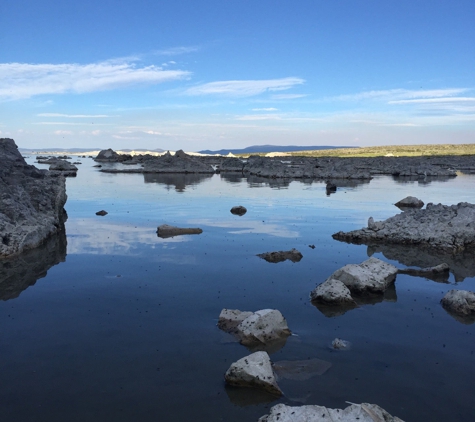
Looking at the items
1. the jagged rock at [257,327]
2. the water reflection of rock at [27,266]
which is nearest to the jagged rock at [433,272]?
the jagged rock at [257,327]

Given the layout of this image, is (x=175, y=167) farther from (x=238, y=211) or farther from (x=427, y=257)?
(x=427, y=257)

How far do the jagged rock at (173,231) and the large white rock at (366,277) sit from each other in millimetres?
11164

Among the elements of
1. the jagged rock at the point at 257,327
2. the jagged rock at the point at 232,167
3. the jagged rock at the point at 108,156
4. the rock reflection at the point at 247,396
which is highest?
the jagged rock at the point at 108,156

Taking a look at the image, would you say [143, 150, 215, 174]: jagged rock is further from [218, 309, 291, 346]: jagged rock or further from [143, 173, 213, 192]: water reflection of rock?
[218, 309, 291, 346]: jagged rock

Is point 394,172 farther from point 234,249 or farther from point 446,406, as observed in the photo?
point 446,406

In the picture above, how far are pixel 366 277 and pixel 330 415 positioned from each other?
8.72 m

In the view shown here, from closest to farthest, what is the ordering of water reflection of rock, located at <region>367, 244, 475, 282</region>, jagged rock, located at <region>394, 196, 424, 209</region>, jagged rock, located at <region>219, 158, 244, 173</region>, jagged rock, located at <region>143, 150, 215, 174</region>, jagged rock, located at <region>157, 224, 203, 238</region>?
1. water reflection of rock, located at <region>367, 244, 475, 282</region>
2. jagged rock, located at <region>157, 224, 203, 238</region>
3. jagged rock, located at <region>394, 196, 424, 209</region>
4. jagged rock, located at <region>143, 150, 215, 174</region>
5. jagged rock, located at <region>219, 158, 244, 173</region>

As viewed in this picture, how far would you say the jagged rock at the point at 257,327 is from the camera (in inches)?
452

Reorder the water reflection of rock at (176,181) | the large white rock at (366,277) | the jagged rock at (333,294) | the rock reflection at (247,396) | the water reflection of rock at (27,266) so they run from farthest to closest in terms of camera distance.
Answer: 1. the water reflection of rock at (176,181)
2. the water reflection of rock at (27,266)
3. the large white rock at (366,277)
4. the jagged rock at (333,294)
5. the rock reflection at (247,396)

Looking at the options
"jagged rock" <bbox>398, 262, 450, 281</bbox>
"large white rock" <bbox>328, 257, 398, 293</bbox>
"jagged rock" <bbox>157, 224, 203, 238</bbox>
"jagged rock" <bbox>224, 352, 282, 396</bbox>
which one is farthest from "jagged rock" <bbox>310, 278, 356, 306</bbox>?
"jagged rock" <bbox>157, 224, 203, 238</bbox>

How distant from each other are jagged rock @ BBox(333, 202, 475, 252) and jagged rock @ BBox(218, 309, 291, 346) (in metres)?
12.7

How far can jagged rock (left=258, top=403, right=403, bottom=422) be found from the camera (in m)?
7.39

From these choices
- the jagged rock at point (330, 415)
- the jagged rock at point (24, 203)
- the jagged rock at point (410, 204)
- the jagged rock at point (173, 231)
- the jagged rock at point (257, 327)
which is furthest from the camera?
the jagged rock at point (410, 204)

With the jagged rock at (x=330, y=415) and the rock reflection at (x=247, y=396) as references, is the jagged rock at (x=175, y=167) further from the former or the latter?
the jagged rock at (x=330, y=415)
